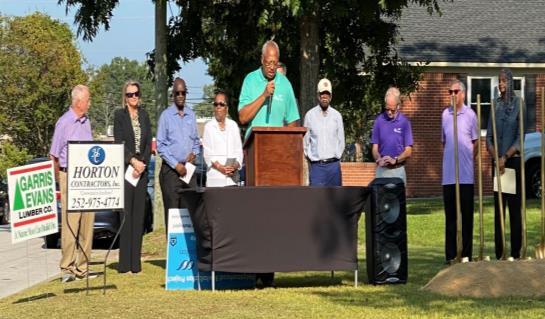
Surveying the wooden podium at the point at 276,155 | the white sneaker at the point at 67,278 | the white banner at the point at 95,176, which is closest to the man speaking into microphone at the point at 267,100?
the wooden podium at the point at 276,155

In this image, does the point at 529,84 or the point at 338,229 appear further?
the point at 529,84

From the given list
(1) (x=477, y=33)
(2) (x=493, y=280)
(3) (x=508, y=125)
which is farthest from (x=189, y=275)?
(1) (x=477, y=33)

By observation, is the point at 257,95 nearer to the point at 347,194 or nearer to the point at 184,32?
the point at 347,194

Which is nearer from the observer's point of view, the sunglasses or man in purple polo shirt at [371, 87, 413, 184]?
man in purple polo shirt at [371, 87, 413, 184]

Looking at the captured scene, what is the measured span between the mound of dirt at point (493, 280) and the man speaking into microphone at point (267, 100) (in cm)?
188

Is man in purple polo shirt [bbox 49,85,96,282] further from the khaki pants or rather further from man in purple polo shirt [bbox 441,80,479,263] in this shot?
man in purple polo shirt [bbox 441,80,479,263]

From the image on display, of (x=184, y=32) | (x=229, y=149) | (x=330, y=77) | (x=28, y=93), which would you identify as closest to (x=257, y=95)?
(x=229, y=149)

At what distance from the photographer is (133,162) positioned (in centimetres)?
1234

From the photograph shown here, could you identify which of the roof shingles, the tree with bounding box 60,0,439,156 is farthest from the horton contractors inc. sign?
the roof shingles

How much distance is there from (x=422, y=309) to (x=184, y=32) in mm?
13994

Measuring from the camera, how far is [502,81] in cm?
1217

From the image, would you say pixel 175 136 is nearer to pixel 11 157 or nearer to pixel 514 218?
pixel 514 218

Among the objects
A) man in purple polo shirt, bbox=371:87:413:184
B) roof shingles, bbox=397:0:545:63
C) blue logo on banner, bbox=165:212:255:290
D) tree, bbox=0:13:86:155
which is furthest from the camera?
tree, bbox=0:13:86:155

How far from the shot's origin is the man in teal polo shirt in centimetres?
1044
